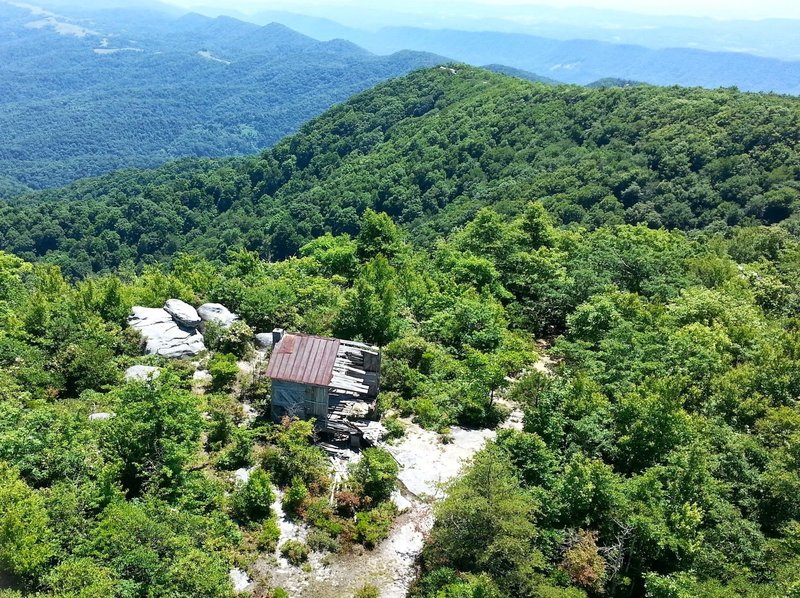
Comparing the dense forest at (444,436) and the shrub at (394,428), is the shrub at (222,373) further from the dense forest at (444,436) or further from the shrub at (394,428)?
the shrub at (394,428)

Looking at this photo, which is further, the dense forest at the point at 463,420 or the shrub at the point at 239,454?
the shrub at the point at 239,454

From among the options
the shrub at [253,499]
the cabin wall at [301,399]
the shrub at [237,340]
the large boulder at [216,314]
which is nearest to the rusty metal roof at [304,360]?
the cabin wall at [301,399]

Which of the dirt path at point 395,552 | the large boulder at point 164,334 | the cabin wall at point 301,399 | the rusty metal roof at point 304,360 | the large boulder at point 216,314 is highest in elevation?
the rusty metal roof at point 304,360

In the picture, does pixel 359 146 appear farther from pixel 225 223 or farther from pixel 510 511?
pixel 510 511

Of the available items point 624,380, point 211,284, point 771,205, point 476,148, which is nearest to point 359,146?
point 476,148

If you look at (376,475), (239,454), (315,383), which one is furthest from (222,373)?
(376,475)

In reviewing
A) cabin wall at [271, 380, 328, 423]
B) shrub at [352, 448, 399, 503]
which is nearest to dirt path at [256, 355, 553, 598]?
shrub at [352, 448, 399, 503]

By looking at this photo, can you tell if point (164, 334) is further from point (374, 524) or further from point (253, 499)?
point (374, 524)
